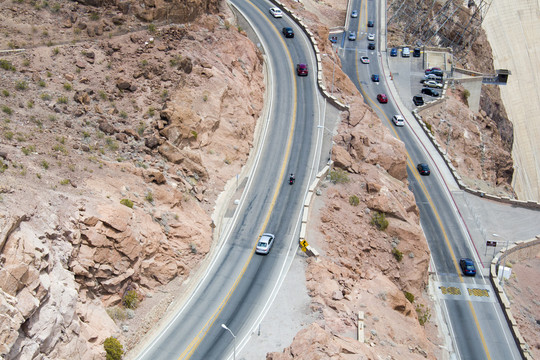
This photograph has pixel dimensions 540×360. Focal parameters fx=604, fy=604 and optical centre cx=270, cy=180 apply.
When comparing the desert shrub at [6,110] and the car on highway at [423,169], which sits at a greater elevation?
the car on highway at [423,169]

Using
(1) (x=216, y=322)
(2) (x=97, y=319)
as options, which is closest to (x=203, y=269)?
(1) (x=216, y=322)

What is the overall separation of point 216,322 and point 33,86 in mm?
24468

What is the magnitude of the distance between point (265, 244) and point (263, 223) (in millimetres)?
3887

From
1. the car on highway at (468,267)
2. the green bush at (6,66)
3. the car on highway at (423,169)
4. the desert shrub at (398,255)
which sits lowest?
the desert shrub at (398,255)

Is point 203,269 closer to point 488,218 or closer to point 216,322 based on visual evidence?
point 216,322

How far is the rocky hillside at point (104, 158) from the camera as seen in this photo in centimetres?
3231

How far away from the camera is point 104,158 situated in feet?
149

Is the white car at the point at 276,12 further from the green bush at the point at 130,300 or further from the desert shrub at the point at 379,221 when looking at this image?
the green bush at the point at 130,300

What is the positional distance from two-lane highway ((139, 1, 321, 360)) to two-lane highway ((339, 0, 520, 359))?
620 inches

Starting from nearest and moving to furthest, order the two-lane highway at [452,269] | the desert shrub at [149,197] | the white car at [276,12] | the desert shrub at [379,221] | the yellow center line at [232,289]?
1. the yellow center line at [232,289]
2. the desert shrub at [149,197]
3. the two-lane highway at [452,269]
4. the desert shrub at [379,221]
5. the white car at [276,12]

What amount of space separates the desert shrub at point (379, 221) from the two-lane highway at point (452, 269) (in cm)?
945

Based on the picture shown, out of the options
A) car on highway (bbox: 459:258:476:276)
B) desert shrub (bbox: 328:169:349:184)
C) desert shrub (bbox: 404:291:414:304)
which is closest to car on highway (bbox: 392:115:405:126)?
car on highway (bbox: 459:258:476:276)

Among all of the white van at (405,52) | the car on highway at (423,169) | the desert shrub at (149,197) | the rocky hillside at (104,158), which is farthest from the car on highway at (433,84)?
the desert shrub at (149,197)

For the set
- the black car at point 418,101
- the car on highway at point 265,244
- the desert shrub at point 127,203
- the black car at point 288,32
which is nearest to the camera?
the desert shrub at point 127,203
